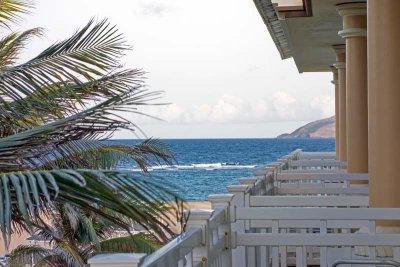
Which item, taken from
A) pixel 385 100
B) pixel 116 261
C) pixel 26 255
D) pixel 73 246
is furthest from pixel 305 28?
pixel 116 261

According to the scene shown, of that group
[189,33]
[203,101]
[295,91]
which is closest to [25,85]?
[189,33]

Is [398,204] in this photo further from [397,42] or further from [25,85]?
[25,85]

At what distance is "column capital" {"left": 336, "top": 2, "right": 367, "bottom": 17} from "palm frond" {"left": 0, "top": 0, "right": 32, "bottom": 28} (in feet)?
19.8

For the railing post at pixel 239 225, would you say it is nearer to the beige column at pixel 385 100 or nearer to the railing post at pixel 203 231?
the beige column at pixel 385 100

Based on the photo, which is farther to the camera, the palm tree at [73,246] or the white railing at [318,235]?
the palm tree at [73,246]

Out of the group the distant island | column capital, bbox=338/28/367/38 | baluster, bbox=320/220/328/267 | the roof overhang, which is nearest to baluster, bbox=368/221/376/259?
baluster, bbox=320/220/328/267

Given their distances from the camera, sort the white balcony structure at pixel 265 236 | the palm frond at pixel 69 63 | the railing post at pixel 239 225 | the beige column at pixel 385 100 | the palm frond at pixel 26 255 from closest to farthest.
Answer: the white balcony structure at pixel 265 236 < the railing post at pixel 239 225 < the palm frond at pixel 69 63 < the beige column at pixel 385 100 < the palm frond at pixel 26 255

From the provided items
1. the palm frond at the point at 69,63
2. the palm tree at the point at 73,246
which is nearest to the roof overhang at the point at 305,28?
the palm tree at the point at 73,246

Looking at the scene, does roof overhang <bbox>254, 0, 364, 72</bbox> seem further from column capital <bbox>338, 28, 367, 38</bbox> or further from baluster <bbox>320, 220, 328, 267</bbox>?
baluster <bbox>320, 220, 328, 267</bbox>

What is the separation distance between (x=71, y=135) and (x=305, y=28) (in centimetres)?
1453

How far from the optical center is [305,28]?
20125mm

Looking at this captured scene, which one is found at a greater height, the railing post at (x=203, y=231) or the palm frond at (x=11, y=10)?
the palm frond at (x=11, y=10)

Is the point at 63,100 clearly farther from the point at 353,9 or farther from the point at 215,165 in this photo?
the point at 215,165

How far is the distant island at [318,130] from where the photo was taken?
127m
